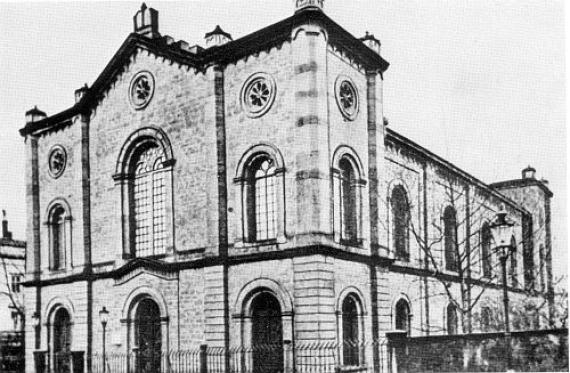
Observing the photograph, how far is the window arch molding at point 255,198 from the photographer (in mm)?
22391

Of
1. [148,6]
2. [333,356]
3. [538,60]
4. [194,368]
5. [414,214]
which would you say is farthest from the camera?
[414,214]

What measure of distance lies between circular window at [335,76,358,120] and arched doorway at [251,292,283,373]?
6.50 m

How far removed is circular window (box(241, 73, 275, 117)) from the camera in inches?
880

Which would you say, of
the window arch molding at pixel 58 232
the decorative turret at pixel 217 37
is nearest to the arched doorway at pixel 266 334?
the decorative turret at pixel 217 37

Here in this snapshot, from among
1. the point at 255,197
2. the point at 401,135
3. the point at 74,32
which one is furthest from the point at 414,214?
the point at 74,32

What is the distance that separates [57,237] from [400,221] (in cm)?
1409

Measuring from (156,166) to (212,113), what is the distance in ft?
11.9

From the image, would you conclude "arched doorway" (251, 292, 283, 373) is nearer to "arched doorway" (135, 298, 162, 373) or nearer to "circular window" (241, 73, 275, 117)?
"arched doorway" (135, 298, 162, 373)

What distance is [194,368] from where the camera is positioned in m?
22.8

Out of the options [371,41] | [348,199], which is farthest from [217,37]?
[348,199]

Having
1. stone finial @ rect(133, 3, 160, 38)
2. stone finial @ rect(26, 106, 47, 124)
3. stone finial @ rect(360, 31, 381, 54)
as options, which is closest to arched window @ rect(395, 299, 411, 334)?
stone finial @ rect(360, 31, 381, 54)

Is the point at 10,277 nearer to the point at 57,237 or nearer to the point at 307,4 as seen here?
the point at 57,237

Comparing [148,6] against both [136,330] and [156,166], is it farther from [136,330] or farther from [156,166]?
[136,330]

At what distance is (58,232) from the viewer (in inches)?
1142
